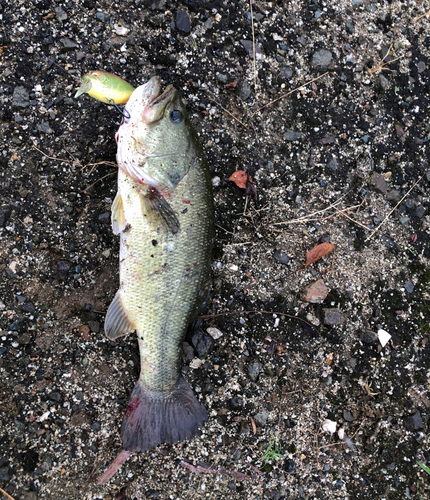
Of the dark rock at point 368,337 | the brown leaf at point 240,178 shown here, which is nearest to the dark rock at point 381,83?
the brown leaf at point 240,178

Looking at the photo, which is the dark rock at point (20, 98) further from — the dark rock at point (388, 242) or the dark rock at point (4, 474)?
the dark rock at point (388, 242)

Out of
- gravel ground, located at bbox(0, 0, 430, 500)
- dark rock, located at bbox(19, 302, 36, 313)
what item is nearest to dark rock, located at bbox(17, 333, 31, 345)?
gravel ground, located at bbox(0, 0, 430, 500)

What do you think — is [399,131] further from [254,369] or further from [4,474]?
[4,474]

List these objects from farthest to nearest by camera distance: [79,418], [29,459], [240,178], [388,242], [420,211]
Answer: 1. [420,211]
2. [388,242]
3. [240,178]
4. [79,418]
5. [29,459]

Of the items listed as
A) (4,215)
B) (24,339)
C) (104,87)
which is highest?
(104,87)

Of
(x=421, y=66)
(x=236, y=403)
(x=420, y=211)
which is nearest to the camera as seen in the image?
(x=236, y=403)

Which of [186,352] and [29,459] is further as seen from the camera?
[186,352]

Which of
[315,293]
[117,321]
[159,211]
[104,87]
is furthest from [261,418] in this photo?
[104,87]

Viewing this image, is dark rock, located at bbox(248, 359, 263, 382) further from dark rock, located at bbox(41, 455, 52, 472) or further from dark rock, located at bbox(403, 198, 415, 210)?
dark rock, located at bbox(403, 198, 415, 210)
